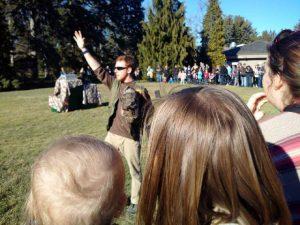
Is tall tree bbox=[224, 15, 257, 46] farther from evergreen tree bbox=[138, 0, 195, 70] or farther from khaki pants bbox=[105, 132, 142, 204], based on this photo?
khaki pants bbox=[105, 132, 142, 204]

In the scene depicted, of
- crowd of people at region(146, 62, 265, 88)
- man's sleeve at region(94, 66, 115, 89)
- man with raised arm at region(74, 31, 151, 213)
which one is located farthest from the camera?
crowd of people at region(146, 62, 265, 88)

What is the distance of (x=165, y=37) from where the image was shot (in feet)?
139

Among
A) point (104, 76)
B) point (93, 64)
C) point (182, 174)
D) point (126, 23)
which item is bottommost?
point (182, 174)

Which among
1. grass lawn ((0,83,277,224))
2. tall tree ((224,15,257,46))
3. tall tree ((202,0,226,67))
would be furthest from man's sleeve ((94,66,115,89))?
tall tree ((224,15,257,46))

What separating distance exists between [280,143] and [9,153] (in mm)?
7435

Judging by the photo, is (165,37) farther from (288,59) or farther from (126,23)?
(288,59)

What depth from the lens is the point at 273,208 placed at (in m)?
1.68

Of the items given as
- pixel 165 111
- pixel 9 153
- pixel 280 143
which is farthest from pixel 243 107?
pixel 9 153

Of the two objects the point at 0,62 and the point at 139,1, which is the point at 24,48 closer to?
the point at 0,62

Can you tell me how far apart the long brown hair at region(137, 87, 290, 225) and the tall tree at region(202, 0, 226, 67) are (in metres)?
48.3

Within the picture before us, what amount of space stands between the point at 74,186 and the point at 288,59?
1259 millimetres

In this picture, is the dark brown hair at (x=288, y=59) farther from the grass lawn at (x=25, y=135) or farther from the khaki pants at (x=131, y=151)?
the khaki pants at (x=131, y=151)

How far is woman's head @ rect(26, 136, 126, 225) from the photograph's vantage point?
1.70m

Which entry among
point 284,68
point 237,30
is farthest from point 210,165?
point 237,30
